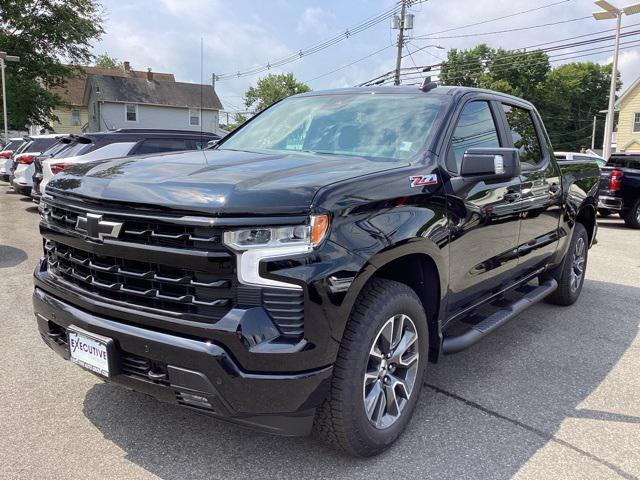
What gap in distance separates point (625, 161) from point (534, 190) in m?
10.4

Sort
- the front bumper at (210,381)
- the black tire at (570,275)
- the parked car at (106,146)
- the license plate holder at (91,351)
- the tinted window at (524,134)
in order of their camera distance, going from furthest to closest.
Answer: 1. the parked car at (106,146)
2. the black tire at (570,275)
3. the tinted window at (524,134)
4. the license plate holder at (91,351)
5. the front bumper at (210,381)

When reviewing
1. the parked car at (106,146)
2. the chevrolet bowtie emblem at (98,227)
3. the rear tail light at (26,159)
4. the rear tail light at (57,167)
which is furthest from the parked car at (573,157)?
the rear tail light at (26,159)

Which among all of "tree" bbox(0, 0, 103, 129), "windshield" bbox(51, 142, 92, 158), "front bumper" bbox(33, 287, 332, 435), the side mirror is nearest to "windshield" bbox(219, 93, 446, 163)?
the side mirror

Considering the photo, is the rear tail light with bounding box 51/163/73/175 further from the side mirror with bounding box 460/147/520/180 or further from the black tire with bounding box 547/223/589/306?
the side mirror with bounding box 460/147/520/180

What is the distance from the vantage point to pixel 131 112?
4347cm

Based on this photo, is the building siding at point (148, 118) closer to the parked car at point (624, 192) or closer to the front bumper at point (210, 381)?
the parked car at point (624, 192)

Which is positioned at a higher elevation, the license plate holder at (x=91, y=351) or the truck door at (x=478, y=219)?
the truck door at (x=478, y=219)

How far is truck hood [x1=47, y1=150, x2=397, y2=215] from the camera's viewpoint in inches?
90.7

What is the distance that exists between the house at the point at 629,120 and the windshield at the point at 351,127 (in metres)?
36.2

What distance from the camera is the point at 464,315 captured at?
3660 mm

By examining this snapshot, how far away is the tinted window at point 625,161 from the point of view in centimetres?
1284

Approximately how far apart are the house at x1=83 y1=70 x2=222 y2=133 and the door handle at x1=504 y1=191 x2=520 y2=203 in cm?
4090

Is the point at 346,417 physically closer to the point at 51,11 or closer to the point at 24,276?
the point at 24,276

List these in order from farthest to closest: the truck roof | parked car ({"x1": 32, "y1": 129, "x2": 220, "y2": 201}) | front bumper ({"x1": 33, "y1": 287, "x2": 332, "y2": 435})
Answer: parked car ({"x1": 32, "y1": 129, "x2": 220, "y2": 201}), the truck roof, front bumper ({"x1": 33, "y1": 287, "x2": 332, "y2": 435})
